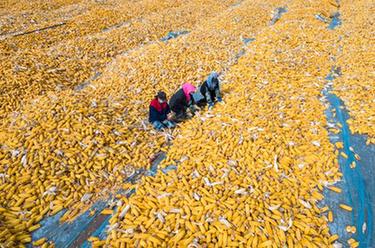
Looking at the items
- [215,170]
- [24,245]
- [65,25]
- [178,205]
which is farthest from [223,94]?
[65,25]

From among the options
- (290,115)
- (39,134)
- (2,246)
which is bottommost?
(290,115)

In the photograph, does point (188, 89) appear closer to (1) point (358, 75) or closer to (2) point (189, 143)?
(2) point (189, 143)

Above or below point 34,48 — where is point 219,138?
below

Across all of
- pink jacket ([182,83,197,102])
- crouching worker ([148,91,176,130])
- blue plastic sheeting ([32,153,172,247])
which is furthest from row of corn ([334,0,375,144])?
blue plastic sheeting ([32,153,172,247])

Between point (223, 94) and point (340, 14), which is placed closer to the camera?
point (223, 94)

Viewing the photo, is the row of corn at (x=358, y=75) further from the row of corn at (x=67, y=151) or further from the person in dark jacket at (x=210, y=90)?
the row of corn at (x=67, y=151)

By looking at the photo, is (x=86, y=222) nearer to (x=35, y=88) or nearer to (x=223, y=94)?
(x=223, y=94)

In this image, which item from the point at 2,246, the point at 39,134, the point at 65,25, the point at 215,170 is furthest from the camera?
the point at 65,25

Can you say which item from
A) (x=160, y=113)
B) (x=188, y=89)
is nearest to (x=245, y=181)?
(x=160, y=113)
